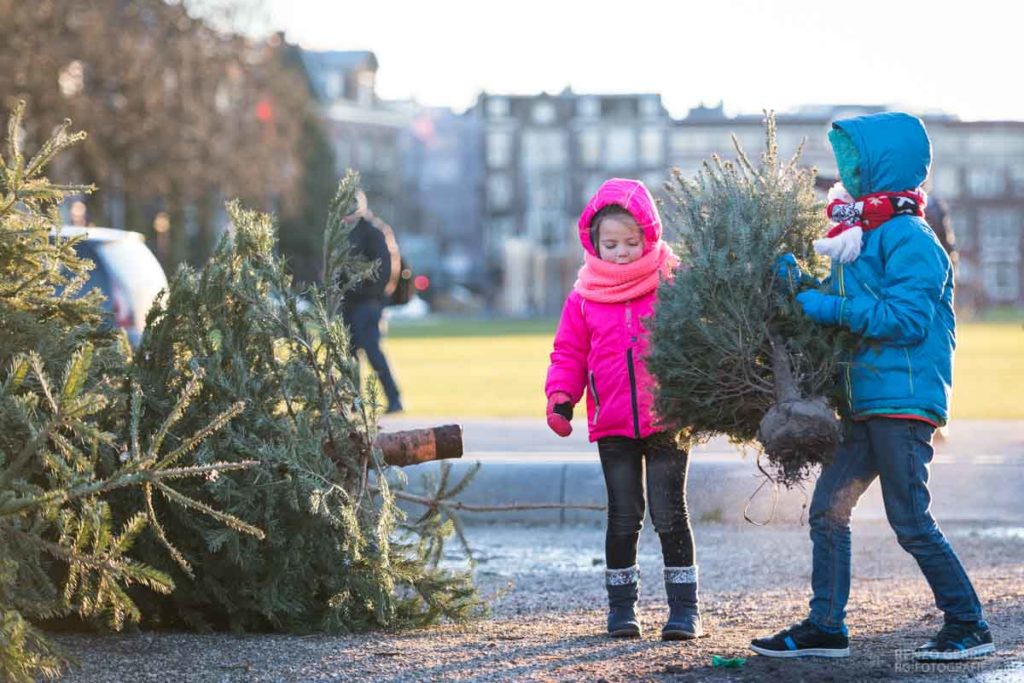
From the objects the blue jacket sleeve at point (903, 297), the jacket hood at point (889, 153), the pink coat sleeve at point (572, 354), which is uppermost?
the jacket hood at point (889, 153)

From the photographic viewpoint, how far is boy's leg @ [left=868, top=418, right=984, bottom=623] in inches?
209

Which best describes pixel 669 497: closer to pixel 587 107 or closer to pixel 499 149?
pixel 587 107

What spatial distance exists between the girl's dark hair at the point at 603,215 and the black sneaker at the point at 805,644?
1.55 m

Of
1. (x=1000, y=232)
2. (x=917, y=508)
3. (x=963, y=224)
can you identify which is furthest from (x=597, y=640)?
(x=1000, y=232)

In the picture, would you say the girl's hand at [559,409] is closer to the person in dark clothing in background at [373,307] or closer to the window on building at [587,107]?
the person in dark clothing in background at [373,307]

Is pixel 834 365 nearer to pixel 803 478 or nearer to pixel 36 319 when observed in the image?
pixel 803 478

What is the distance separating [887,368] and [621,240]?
3.90 feet

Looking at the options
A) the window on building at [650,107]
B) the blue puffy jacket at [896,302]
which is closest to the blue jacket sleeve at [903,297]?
the blue puffy jacket at [896,302]

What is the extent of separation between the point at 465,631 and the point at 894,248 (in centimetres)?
198


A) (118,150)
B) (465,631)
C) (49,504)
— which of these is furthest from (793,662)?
(118,150)

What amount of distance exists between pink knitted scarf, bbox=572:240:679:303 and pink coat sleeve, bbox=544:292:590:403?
0.10 meters

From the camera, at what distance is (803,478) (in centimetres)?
526

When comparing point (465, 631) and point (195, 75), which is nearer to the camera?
point (465, 631)

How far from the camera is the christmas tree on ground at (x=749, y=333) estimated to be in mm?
5094
